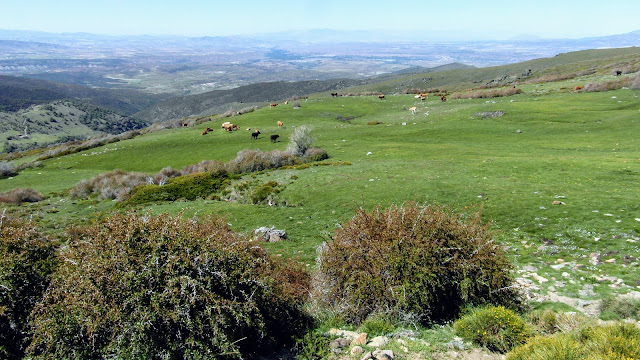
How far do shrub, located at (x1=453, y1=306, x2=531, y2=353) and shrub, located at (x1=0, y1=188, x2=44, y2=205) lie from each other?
3426cm

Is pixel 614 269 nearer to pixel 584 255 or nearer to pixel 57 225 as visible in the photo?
pixel 584 255

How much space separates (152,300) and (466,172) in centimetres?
2048

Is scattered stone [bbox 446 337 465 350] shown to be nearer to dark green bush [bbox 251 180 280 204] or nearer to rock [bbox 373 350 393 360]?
rock [bbox 373 350 393 360]

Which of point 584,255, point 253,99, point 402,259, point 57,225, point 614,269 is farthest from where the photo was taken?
point 253,99

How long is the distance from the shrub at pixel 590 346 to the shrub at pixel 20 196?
1394 inches

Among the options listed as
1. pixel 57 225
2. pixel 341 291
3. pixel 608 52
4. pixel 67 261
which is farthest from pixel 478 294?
pixel 608 52

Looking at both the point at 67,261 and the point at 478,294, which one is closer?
the point at 67,261

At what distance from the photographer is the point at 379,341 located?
707cm

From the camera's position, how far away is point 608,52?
134750 mm

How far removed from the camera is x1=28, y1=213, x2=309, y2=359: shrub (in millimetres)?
6094

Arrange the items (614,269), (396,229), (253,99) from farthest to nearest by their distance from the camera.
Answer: (253,99), (614,269), (396,229)

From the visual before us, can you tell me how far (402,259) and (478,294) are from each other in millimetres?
2230

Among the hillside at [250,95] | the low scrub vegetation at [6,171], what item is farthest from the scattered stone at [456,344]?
the hillside at [250,95]

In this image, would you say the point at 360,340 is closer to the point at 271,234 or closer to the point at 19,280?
the point at 19,280
